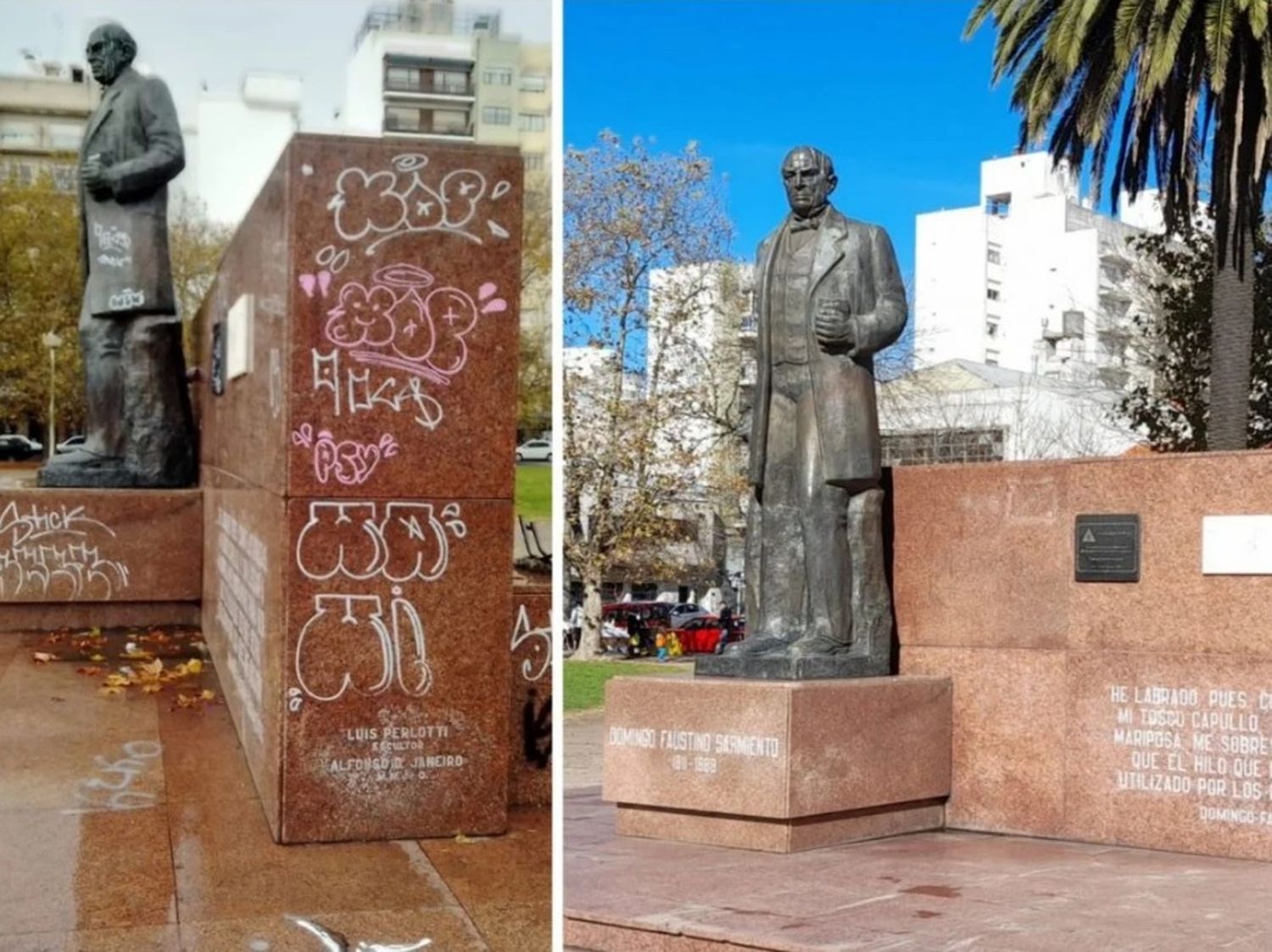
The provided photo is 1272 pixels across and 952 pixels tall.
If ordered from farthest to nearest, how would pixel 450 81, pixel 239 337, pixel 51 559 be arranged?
pixel 51 559 → pixel 239 337 → pixel 450 81

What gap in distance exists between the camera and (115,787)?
5.58 metres

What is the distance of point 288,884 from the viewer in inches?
203

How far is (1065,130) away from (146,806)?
16.1 metres

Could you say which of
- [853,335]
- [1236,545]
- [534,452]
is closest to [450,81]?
[534,452]

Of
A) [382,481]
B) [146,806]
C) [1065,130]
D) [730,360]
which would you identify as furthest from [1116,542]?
[730,360]

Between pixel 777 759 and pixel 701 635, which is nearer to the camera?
pixel 777 759

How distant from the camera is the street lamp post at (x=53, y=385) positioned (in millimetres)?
8352

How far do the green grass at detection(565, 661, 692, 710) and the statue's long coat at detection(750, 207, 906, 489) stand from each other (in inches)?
366

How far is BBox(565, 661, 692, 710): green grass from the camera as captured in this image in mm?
19859

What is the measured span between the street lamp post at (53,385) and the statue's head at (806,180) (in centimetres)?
362

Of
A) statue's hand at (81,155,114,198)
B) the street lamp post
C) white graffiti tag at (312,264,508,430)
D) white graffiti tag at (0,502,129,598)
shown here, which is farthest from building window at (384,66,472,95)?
the street lamp post

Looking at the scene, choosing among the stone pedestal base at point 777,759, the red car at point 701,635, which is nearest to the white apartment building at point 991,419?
the red car at point 701,635

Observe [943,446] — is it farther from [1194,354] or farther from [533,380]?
[533,380]

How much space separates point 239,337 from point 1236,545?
4526mm
